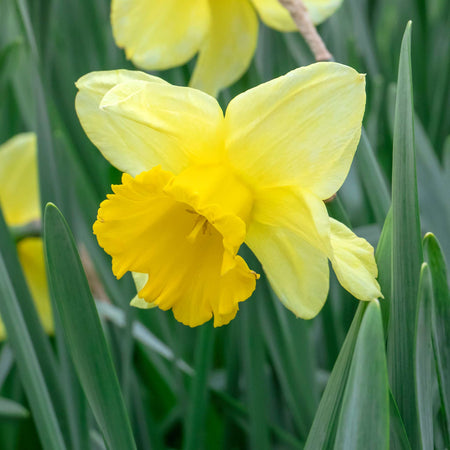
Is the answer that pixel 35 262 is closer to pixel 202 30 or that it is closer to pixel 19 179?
pixel 19 179

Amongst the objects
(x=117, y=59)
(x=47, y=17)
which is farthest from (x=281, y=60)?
(x=47, y=17)

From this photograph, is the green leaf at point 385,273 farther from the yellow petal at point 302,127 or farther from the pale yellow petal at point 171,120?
the pale yellow petal at point 171,120

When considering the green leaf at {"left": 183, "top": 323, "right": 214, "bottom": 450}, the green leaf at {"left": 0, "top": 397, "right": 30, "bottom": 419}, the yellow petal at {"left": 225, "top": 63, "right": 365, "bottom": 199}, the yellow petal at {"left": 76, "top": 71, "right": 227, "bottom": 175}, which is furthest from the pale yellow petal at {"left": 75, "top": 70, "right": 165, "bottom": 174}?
the green leaf at {"left": 0, "top": 397, "right": 30, "bottom": 419}

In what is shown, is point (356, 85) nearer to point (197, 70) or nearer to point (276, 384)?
point (197, 70)

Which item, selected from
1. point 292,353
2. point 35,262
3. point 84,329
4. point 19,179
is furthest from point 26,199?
point 84,329

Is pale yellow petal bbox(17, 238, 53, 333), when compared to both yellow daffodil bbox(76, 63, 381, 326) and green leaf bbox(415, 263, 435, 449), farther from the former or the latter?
green leaf bbox(415, 263, 435, 449)

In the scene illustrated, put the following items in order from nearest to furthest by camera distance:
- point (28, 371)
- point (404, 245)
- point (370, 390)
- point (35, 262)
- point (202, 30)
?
point (370, 390) → point (404, 245) → point (28, 371) → point (202, 30) → point (35, 262)
